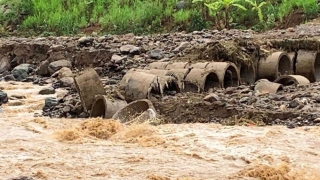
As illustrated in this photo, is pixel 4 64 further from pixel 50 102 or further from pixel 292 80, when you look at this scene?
pixel 292 80

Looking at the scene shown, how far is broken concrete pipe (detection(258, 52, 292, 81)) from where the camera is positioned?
35.2 ft

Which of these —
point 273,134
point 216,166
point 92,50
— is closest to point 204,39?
point 92,50

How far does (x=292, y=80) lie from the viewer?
9750mm

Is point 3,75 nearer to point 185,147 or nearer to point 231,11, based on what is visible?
point 231,11

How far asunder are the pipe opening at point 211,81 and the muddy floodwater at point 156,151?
2428 mm

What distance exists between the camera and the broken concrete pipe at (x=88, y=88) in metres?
8.91

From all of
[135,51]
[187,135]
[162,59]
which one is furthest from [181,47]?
[187,135]

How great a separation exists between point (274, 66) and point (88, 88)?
148 inches

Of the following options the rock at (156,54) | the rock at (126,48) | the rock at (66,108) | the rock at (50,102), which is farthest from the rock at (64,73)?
the rock at (66,108)

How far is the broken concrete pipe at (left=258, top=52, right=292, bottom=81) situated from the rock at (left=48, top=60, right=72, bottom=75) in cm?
486

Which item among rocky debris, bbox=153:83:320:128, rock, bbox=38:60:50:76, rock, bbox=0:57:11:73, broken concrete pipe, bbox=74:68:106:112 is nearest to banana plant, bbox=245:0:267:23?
rock, bbox=38:60:50:76

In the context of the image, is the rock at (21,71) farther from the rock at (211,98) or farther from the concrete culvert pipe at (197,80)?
the rock at (211,98)

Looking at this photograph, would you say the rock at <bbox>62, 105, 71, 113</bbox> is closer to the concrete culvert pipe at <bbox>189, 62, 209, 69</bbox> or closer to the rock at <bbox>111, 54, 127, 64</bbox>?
the concrete culvert pipe at <bbox>189, 62, 209, 69</bbox>

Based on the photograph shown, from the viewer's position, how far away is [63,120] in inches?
338
